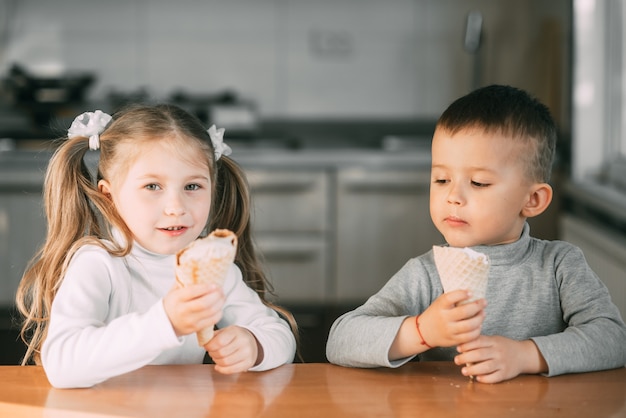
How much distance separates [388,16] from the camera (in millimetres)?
4543

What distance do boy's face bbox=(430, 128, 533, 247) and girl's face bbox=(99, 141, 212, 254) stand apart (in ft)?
1.11

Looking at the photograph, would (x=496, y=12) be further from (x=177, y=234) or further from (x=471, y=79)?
(x=177, y=234)

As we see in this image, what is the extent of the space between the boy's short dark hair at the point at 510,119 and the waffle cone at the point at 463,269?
0.28 m

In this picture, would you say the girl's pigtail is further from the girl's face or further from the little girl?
the girl's face

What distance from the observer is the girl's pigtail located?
1459mm

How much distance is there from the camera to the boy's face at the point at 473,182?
1274 mm

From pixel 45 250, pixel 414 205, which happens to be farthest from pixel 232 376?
pixel 414 205

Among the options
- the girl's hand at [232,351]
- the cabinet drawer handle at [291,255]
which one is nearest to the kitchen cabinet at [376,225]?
the cabinet drawer handle at [291,255]

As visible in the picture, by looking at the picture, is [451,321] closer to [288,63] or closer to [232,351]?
[232,351]

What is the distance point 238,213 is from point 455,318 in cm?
51

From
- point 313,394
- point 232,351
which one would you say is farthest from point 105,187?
point 313,394

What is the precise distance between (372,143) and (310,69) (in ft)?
1.74

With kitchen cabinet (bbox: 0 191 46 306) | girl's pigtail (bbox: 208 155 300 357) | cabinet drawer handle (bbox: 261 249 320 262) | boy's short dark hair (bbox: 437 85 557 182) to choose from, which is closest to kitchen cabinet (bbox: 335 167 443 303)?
cabinet drawer handle (bbox: 261 249 320 262)

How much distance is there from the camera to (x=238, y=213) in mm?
1465
